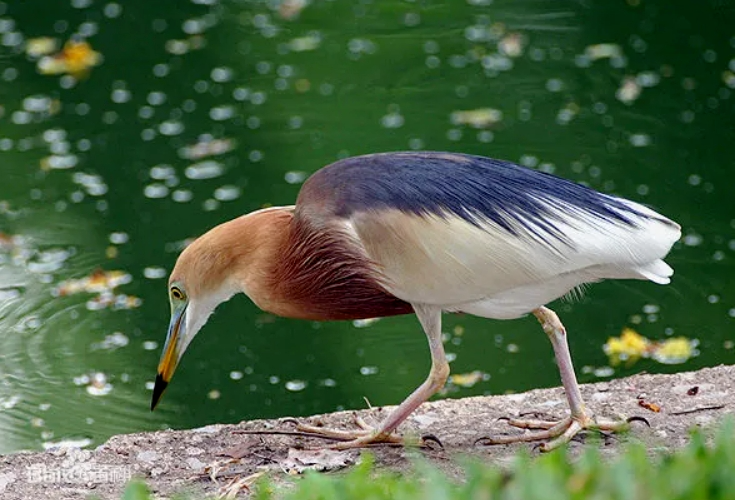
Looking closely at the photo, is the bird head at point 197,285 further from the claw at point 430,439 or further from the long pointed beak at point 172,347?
the claw at point 430,439

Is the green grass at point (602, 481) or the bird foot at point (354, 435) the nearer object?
the green grass at point (602, 481)

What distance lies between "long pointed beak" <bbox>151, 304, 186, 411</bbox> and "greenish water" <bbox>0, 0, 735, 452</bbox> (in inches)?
33.6

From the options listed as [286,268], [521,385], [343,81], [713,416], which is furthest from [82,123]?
[713,416]

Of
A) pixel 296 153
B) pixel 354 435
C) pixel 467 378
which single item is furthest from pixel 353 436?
pixel 296 153

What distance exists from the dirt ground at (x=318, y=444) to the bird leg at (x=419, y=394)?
0.04 m

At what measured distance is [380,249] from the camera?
13.5 feet

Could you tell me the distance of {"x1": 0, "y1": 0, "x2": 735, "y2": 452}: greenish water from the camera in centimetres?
589

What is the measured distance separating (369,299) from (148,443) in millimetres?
990

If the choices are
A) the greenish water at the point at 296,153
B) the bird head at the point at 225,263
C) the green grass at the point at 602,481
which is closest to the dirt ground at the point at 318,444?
the bird head at the point at 225,263

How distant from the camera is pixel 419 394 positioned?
13.8 feet

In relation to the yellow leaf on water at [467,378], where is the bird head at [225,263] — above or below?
above

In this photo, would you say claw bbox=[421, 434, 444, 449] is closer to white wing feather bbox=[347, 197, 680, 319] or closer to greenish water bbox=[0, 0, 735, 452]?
white wing feather bbox=[347, 197, 680, 319]

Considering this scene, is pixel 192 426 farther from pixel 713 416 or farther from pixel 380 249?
pixel 713 416

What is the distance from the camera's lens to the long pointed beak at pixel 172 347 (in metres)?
4.58
